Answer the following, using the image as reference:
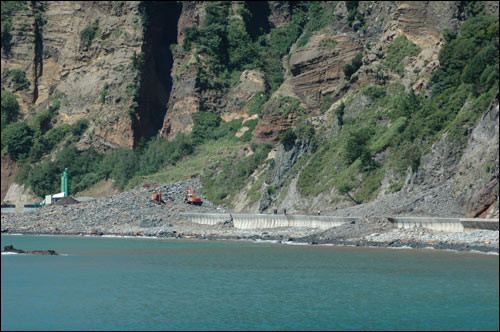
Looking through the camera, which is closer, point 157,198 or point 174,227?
point 174,227

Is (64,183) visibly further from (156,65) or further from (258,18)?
(258,18)

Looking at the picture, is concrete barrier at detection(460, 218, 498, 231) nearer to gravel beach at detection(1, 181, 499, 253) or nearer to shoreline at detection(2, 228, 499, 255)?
gravel beach at detection(1, 181, 499, 253)

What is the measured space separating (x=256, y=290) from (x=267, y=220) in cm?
3326

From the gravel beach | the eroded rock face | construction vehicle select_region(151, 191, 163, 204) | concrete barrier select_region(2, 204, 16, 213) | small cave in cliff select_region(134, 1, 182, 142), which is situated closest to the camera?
the gravel beach

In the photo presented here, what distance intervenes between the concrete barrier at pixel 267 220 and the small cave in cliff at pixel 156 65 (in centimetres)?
3115

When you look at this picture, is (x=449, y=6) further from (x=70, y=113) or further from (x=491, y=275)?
(x=70, y=113)

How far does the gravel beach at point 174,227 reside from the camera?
53.7 meters

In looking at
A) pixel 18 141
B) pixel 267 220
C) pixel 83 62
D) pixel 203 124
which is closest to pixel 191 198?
pixel 267 220

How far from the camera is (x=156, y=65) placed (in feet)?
372

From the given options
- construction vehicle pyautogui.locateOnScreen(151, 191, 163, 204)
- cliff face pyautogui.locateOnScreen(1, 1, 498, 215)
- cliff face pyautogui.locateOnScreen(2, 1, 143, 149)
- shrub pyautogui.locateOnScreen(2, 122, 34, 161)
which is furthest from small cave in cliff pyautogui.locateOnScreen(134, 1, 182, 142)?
construction vehicle pyautogui.locateOnScreen(151, 191, 163, 204)

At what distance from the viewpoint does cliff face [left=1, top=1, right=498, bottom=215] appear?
78.9 m

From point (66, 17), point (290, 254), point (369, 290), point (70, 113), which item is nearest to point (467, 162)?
point (290, 254)

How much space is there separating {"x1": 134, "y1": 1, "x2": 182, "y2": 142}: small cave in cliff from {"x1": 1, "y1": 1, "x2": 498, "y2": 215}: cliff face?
14 cm

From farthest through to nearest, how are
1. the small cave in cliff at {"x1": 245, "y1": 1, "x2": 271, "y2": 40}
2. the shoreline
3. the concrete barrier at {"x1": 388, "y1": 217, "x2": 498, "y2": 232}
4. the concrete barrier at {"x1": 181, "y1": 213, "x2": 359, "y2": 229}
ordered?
1. the small cave in cliff at {"x1": 245, "y1": 1, "x2": 271, "y2": 40}
2. the concrete barrier at {"x1": 181, "y1": 213, "x2": 359, "y2": 229}
3. the concrete barrier at {"x1": 388, "y1": 217, "x2": 498, "y2": 232}
4. the shoreline
